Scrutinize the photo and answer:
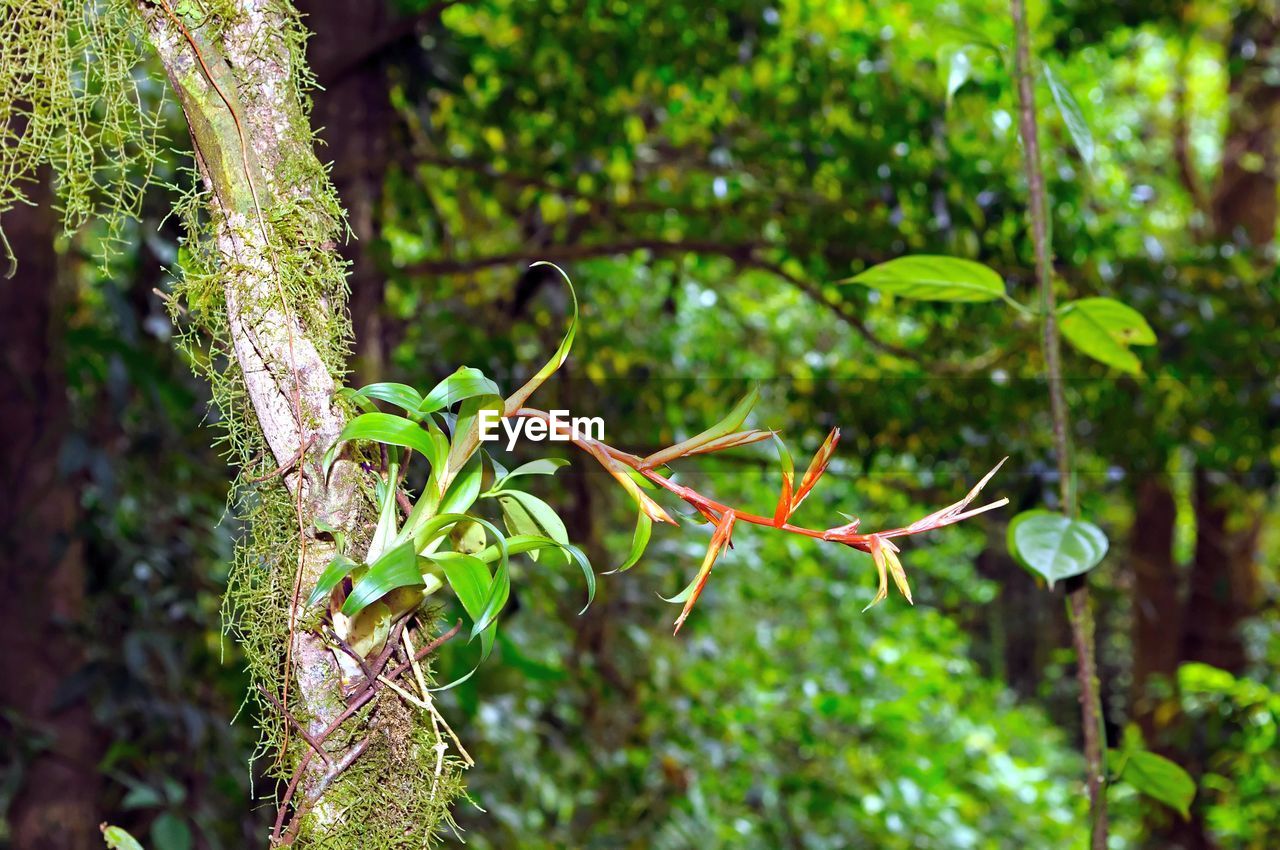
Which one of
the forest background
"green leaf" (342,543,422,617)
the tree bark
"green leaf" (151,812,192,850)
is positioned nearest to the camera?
"green leaf" (342,543,422,617)

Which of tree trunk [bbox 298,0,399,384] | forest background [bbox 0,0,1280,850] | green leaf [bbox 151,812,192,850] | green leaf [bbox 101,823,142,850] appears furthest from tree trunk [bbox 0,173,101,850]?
green leaf [bbox 101,823,142,850]

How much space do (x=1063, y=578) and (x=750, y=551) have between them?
5.22ft

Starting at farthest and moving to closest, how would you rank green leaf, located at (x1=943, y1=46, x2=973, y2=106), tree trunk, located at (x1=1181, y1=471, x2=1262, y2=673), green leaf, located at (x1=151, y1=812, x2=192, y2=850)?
tree trunk, located at (x1=1181, y1=471, x2=1262, y2=673), green leaf, located at (x1=151, y1=812, x2=192, y2=850), green leaf, located at (x1=943, y1=46, x2=973, y2=106)

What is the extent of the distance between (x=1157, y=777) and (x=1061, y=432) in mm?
216

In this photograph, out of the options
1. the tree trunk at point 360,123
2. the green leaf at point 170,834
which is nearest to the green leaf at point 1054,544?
the tree trunk at point 360,123

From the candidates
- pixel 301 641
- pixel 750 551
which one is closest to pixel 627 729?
pixel 750 551

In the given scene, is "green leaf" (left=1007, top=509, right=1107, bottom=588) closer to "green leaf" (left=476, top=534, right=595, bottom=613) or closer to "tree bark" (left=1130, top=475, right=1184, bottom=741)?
"green leaf" (left=476, top=534, right=595, bottom=613)

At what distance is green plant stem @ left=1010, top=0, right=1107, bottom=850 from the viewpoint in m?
0.66

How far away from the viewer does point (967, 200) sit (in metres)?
1.50

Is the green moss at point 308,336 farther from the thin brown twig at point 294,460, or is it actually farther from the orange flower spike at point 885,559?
the orange flower spike at point 885,559

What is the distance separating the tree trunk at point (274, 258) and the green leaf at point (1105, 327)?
458 millimetres

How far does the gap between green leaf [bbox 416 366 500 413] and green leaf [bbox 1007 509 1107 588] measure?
0.36m

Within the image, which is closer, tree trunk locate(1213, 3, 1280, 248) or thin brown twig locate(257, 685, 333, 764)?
thin brown twig locate(257, 685, 333, 764)

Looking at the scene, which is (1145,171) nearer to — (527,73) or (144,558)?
(527,73)
